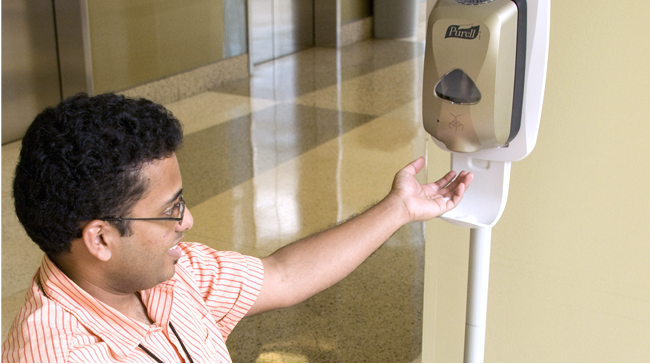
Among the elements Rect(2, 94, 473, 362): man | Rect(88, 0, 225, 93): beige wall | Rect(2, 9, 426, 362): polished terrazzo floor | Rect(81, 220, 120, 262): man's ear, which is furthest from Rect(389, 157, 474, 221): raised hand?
Rect(88, 0, 225, 93): beige wall

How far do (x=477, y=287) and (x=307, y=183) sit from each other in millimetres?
2295

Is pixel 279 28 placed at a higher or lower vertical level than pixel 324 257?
lower

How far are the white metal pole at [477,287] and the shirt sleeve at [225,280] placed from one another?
373 millimetres

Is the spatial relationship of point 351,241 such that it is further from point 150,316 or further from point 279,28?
point 279,28

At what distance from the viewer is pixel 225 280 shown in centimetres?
120

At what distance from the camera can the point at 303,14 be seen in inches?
248

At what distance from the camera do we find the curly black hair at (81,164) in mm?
871

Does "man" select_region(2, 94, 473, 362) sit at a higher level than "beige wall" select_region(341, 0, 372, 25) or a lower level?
higher

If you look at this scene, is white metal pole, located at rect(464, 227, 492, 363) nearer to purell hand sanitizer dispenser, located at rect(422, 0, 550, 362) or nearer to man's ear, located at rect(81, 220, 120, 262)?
purell hand sanitizer dispenser, located at rect(422, 0, 550, 362)

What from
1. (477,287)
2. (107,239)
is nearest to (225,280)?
(107,239)

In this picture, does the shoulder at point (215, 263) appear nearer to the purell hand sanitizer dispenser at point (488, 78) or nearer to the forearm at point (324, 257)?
the forearm at point (324, 257)

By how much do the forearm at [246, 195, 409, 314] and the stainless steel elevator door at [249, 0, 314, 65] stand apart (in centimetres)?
442

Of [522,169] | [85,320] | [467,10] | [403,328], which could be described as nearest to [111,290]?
[85,320]

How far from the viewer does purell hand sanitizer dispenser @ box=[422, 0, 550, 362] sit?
1.04 m
